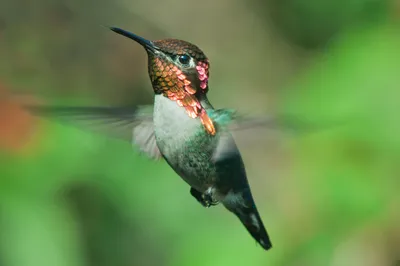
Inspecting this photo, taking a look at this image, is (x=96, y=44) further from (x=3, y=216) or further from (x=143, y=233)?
(x=3, y=216)

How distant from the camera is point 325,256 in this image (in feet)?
7.88

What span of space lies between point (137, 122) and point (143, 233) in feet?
5.88

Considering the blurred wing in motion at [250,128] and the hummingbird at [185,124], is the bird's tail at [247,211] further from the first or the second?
the blurred wing in motion at [250,128]

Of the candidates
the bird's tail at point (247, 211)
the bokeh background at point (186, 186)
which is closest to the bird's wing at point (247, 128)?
the bird's tail at point (247, 211)

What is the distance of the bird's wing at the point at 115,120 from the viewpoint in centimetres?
108

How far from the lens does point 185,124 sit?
109 cm

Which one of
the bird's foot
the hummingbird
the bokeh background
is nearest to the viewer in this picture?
the hummingbird

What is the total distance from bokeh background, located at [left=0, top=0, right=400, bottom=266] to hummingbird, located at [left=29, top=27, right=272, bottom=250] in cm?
74

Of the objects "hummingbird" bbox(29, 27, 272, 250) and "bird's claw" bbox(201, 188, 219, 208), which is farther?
"bird's claw" bbox(201, 188, 219, 208)

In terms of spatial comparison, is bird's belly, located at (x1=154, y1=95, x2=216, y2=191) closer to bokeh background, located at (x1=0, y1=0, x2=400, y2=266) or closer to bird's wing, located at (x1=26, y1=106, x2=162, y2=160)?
bird's wing, located at (x1=26, y1=106, x2=162, y2=160)

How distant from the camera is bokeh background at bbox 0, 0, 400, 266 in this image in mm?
2201

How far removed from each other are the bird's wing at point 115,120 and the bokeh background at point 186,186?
2.45 feet

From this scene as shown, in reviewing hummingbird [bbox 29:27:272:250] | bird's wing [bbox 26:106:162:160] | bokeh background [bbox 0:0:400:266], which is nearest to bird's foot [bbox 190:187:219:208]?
hummingbird [bbox 29:27:272:250]

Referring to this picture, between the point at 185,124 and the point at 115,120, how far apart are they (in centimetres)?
17
